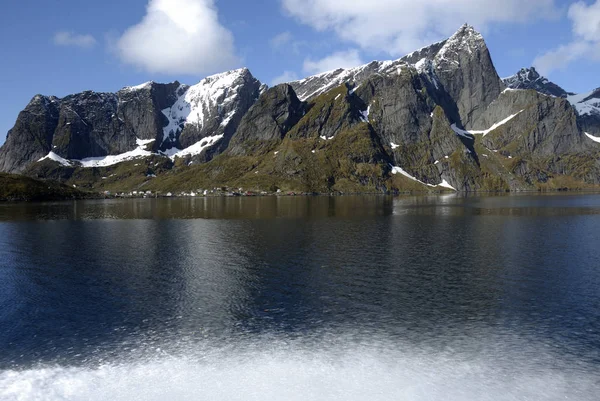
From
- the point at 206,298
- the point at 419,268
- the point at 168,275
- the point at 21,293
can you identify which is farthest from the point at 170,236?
the point at 419,268

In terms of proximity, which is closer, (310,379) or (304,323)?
(310,379)

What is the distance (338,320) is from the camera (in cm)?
4231

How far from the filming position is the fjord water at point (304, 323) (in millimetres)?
29844

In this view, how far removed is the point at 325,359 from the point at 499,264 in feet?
144

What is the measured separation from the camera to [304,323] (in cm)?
4156

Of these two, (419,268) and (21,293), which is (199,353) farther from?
(419,268)

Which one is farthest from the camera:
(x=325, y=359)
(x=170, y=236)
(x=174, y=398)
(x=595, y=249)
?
(x=170, y=236)

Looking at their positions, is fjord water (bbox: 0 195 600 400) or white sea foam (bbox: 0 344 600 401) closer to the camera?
white sea foam (bbox: 0 344 600 401)

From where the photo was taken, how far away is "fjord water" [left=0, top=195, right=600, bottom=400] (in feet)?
97.9

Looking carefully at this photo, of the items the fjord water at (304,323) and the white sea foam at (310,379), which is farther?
the fjord water at (304,323)

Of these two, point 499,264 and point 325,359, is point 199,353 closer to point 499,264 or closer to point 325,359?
point 325,359

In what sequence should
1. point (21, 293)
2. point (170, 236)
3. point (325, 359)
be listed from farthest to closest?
point (170, 236) → point (21, 293) → point (325, 359)

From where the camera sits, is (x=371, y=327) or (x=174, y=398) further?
(x=371, y=327)

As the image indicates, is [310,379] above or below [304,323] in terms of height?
below
